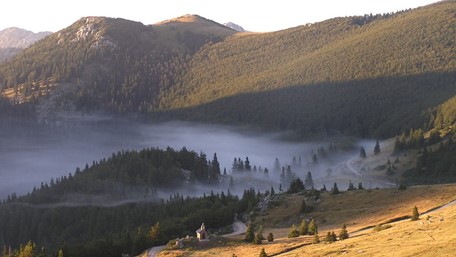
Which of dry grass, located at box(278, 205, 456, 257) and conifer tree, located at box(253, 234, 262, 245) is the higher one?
dry grass, located at box(278, 205, 456, 257)

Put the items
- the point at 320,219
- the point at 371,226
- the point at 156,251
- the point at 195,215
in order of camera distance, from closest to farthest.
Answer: the point at 371,226 < the point at 156,251 < the point at 320,219 < the point at 195,215

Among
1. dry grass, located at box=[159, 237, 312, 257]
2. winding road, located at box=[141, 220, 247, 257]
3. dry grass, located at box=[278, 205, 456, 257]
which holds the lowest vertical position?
winding road, located at box=[141, 220, 247, 257]

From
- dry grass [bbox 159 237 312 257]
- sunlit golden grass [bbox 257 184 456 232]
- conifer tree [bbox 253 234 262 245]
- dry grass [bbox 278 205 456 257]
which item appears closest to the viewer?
dry grass [bbox 278 205 456 257]

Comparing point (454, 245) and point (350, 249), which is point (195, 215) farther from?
point (454, 245)

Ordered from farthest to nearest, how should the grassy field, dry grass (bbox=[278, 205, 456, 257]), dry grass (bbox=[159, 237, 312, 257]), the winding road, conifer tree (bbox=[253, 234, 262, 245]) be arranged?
the winding road → conifer tree (bbox=[253, 234, 262, 245]) → dry grass (bbox=[159, 237, 312, 257]) → the grassy field → dry grass (bbox=[278, 205, 456, 257])

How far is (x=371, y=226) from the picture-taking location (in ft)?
324

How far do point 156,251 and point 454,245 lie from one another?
213 ft

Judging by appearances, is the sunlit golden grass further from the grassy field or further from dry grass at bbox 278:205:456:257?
dry grass at bbox 278:205:456:257

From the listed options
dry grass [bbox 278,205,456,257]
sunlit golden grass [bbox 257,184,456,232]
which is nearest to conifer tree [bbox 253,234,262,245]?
sunlit golden grass [bbox 257,184,456,232]

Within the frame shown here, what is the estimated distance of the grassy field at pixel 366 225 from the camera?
66562 millimetres

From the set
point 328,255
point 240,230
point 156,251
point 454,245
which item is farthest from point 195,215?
point 454,245

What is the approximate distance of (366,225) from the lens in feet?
331

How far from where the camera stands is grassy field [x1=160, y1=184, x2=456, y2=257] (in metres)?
66.6

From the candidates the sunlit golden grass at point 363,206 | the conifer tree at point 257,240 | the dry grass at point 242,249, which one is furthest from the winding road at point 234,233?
the conifer tree at point 257,240
